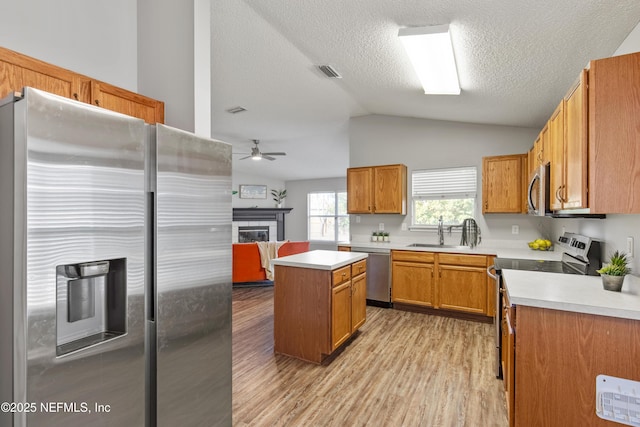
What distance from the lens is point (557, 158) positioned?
2088 mm

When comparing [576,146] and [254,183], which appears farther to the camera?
[254,183]

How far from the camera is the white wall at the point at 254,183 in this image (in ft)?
28.1

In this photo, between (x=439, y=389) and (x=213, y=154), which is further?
(x=439, y=389)

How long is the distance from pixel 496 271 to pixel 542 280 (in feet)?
1.80

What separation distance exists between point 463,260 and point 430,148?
5.82 feet

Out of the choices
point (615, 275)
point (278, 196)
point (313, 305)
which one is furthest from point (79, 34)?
point (278, 196)

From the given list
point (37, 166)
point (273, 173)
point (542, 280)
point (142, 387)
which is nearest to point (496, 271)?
point (542, 280)

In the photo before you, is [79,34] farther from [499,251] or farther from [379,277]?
[499,251]

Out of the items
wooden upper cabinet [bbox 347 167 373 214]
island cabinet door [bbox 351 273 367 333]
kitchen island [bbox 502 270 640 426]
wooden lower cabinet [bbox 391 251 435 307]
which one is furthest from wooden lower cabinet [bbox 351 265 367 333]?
wooden upper cabinet [bbox 347 167 373 214]

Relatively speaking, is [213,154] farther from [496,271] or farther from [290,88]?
[290,88]

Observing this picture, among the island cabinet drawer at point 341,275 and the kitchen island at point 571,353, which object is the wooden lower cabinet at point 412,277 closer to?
the island cabinet drawer at point 341,275

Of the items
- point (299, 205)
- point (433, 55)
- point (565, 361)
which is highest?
point (433, 55)

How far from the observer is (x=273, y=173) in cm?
888

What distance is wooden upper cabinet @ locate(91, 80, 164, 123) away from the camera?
1654 mm
